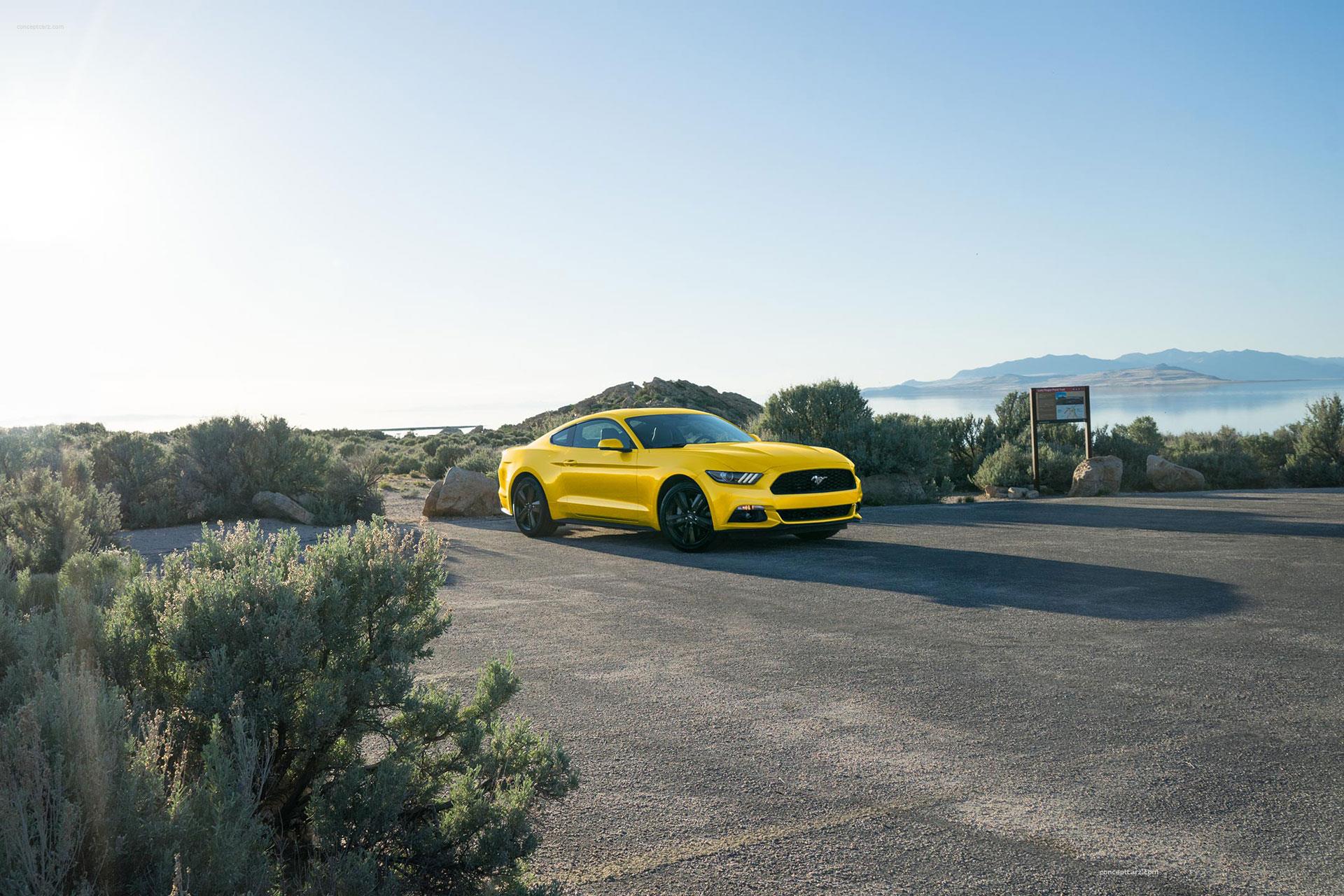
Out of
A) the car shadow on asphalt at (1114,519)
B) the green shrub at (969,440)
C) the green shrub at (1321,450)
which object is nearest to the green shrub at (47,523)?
the car shadow on asphalt at (1114,519)

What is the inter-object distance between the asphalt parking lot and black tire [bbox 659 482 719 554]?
1184mm

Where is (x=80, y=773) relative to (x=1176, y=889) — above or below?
above

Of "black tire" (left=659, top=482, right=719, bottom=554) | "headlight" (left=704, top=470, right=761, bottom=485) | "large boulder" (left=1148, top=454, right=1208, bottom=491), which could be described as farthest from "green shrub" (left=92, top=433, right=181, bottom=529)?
"large boulder" (left=1148, top=454, right=1208, bottom=491)

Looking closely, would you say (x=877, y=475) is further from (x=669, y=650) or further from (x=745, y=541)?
(x=669, y=650)

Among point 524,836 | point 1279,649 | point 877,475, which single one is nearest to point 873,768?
point 524,836

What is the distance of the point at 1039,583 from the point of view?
946cm

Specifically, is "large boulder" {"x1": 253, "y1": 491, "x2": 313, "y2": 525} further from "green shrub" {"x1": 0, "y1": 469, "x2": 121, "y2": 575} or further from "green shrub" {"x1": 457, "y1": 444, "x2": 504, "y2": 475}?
"green shrub" {"x1": 457, "y1": 444, "x2": 504, "y2": 475}

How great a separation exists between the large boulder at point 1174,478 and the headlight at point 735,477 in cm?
1437

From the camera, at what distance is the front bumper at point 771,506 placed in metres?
12.0

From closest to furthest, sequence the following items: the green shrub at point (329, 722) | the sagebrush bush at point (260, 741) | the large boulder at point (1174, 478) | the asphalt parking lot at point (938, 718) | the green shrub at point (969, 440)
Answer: the sagebrush bush at point (260, 741) → the green shrub at point (329, 722) → the asphalt parking lot at point (938, 718) → the large boulder at point (1174, 478) → the green shrub at point (969, 440)

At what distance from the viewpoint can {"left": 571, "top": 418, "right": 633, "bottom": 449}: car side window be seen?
13.5 metres

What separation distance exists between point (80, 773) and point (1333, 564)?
10.9 meters

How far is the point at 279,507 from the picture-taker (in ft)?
53.4

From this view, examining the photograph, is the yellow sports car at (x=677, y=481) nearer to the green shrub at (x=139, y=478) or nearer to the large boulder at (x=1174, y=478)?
the green shrub at (x=139, y=478)
